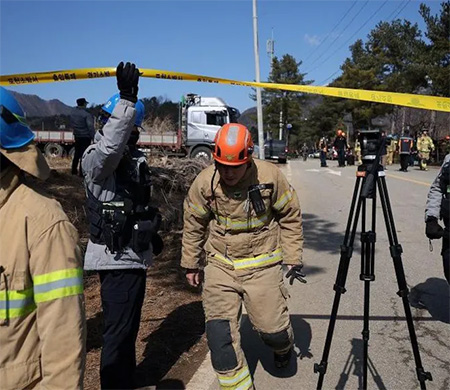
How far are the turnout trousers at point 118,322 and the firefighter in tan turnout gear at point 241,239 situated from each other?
0.54m

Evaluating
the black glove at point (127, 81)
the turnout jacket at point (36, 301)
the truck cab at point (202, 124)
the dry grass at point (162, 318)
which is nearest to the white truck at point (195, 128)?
the truck cab at point (202, 124)

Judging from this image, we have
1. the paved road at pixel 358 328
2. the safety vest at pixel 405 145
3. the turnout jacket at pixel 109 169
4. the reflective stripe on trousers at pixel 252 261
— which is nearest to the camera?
the turnout jacket at pixel 109 169

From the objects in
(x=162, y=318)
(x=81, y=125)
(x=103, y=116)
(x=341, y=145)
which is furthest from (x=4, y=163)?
(x=341, y=145)

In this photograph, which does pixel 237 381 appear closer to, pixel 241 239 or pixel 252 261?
pixel 252 261

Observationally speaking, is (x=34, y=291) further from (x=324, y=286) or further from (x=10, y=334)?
(x=324, y=286)

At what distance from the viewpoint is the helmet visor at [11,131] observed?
6.16 ft

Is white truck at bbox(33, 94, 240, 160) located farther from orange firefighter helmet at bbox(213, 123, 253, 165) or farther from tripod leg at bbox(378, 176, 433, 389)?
tripod leg at bbox(378, 176, 433, 389)

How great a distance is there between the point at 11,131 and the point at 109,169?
1.13 metres

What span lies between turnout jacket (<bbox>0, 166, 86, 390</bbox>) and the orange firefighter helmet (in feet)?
5.21

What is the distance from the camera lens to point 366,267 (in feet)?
11.2

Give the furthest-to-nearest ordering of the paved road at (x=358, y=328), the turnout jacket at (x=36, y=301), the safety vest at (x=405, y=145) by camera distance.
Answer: the safety vest at (x=405, y=145) → the paved road at (x=358, y=328) → the turnout jacket at (x=36, y=301)

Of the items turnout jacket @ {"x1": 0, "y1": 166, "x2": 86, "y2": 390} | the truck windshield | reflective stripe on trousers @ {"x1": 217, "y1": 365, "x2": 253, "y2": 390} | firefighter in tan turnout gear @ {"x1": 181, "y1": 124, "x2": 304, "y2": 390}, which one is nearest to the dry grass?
turnout jacket @ {"x1": 0, "y1": 166, "x2": 86, "y2": 390}

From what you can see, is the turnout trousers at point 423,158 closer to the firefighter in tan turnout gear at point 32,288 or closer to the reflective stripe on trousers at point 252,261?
the reflective stripe on trousers at point 252,261

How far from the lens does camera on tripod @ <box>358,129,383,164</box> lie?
331cm
